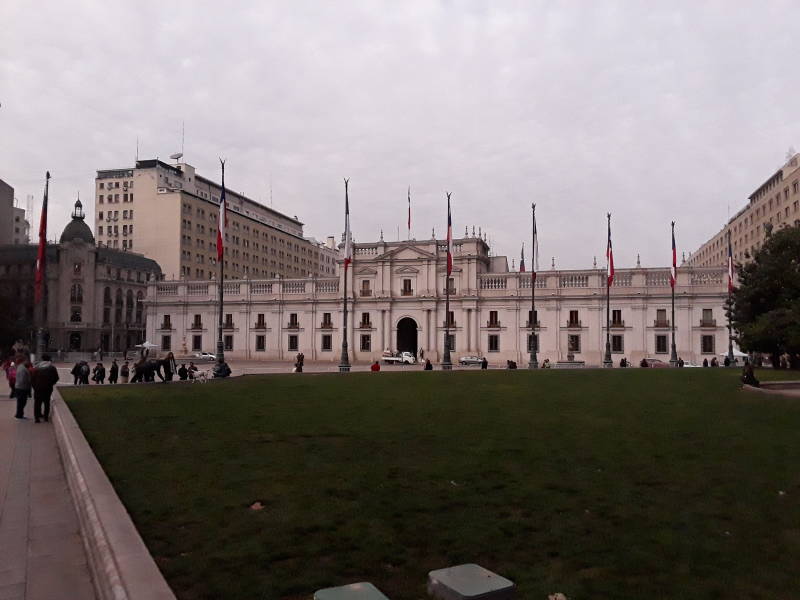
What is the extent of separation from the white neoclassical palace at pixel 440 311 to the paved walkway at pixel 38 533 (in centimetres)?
5549

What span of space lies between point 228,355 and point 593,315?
4142 centimetres

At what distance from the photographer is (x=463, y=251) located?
67875 mm

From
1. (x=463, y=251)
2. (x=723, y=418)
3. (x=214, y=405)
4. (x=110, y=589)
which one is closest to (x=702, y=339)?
(x=463, y=251)

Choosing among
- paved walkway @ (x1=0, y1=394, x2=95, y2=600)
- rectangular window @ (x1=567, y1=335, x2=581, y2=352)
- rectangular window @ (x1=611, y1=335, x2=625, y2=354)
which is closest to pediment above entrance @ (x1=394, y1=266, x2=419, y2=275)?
rectangular window @ (x1=567, y1=335, x2=581, y2=352)

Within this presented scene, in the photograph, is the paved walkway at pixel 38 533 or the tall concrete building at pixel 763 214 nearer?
the paved walkway at pixel 38 533

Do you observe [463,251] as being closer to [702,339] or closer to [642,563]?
[702,339]

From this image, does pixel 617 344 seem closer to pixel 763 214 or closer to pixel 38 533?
pixel 763 214

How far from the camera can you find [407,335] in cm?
7275

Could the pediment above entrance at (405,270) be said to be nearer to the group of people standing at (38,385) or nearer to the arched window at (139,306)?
the arched window at (139,306)

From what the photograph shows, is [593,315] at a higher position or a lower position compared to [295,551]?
higher

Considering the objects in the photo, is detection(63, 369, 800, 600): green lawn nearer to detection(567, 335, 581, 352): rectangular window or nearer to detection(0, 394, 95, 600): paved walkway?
detection(0, 394, 95, 600): paved walkway

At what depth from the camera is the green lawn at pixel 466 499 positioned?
17.4 feet

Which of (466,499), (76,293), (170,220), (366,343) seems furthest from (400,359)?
(466,499)

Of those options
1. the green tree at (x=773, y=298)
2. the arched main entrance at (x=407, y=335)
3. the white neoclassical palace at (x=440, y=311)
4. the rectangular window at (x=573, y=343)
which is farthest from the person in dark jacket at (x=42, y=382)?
the arched main entrance at (x=407, y=335)
